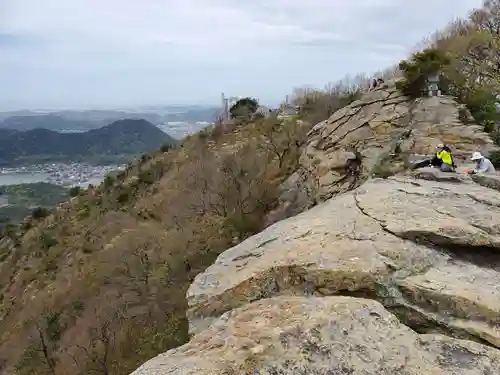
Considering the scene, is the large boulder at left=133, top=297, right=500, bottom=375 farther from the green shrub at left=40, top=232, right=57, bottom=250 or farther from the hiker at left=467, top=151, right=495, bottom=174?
the green shrub at left=40, top=232, right=57, bottom=250

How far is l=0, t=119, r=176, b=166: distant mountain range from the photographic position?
14488cm

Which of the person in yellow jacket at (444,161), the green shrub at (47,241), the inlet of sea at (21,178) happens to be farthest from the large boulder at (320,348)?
the inlet of sea at (21,178)

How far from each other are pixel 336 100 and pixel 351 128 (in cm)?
1149

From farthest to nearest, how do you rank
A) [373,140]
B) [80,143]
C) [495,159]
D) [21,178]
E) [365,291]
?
1. [80,143]
2. [21,178]
3. [373,140]
4. [495,159]
5. [365,291]

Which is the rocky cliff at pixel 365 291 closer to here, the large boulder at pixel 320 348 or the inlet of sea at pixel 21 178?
the large boulder at pixel 320 348

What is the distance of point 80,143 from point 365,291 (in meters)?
161

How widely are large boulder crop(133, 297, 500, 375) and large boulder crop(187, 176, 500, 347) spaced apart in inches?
35.1

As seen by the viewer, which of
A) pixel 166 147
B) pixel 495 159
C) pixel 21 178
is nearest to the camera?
pixel 495 159

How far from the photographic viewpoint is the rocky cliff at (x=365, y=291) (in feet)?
12.8

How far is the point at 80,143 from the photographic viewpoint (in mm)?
155500

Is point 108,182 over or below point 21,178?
over

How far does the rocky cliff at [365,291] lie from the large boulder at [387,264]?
0.6 inches

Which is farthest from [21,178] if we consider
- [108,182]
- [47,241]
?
[47,241]

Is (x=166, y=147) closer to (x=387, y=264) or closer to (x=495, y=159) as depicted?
(x=495, y=159)
